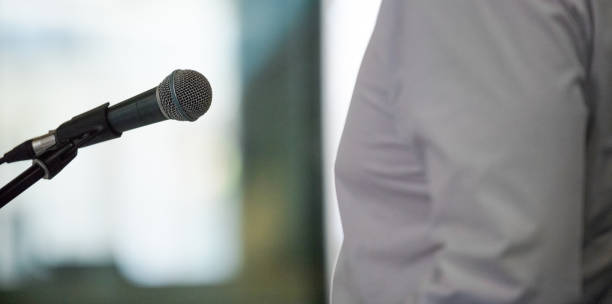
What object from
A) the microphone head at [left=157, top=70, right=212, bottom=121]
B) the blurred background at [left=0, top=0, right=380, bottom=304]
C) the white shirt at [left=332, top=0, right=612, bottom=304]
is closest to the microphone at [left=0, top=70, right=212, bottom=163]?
the microphone head at [left=157, top=70, right=212, bottom=121]

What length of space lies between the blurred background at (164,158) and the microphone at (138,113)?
8.02ft

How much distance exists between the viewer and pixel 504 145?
0.47 meters

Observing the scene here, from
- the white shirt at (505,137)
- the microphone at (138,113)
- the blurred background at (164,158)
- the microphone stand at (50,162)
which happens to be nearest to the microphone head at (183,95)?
the microphone at (138,113)

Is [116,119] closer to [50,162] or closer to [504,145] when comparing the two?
[50,162]

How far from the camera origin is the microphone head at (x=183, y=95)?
82 cm

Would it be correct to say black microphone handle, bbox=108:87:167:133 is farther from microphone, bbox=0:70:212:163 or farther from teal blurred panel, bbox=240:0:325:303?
teal blurred panel, bbox=240:0:325:303

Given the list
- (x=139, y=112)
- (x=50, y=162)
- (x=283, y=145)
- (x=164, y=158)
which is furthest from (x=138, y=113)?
(x=283, y=145)

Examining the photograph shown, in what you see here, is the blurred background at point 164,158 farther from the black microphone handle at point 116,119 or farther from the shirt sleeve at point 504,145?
the shirt sleeve at point 504,145

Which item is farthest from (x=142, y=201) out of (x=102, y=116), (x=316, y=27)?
(x=102, y=116)

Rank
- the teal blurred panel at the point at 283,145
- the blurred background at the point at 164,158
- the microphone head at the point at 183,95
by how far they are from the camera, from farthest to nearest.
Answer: the teal blurred panel at the point at 283,145, the blurred background at the point at 164,158, the microphone head at the point at 183,95

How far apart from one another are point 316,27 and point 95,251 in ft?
5.88

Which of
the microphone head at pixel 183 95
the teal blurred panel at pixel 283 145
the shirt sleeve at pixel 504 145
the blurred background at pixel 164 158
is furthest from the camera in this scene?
the teal blurred panel at pixel 283 145

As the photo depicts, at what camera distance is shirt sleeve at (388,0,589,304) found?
0.47 m

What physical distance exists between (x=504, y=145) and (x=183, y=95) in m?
0.49
